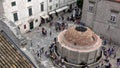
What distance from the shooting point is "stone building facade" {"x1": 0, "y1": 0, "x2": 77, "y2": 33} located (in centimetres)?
3177

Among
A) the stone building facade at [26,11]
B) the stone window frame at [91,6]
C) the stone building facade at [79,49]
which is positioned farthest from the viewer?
the stone window frame at [91,6]

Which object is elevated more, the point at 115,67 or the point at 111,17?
the point at 111,17

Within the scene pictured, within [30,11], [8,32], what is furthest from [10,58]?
[30,11]

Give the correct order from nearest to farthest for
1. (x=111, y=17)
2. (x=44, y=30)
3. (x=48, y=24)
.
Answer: (x=111, y=17) < (x=44, y=30) < (x=48, y=24)

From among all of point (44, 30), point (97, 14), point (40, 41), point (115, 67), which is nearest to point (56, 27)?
point (44, 30)

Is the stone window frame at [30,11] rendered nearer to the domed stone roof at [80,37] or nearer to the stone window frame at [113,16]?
the domed stone roof at [80,37]

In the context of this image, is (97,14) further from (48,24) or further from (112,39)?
(48,24)

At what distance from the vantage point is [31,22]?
36375 millimetres

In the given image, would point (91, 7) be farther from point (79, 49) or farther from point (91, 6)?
point (79, 49)

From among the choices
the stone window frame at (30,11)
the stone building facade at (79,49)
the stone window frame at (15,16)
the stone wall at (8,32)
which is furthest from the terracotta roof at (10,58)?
the stone window frame at (30,11)

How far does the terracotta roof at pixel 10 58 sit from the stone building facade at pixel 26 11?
31.7ft

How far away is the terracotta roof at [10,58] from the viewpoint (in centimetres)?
1952

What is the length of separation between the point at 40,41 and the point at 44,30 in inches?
114

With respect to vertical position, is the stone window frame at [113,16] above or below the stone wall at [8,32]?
below
